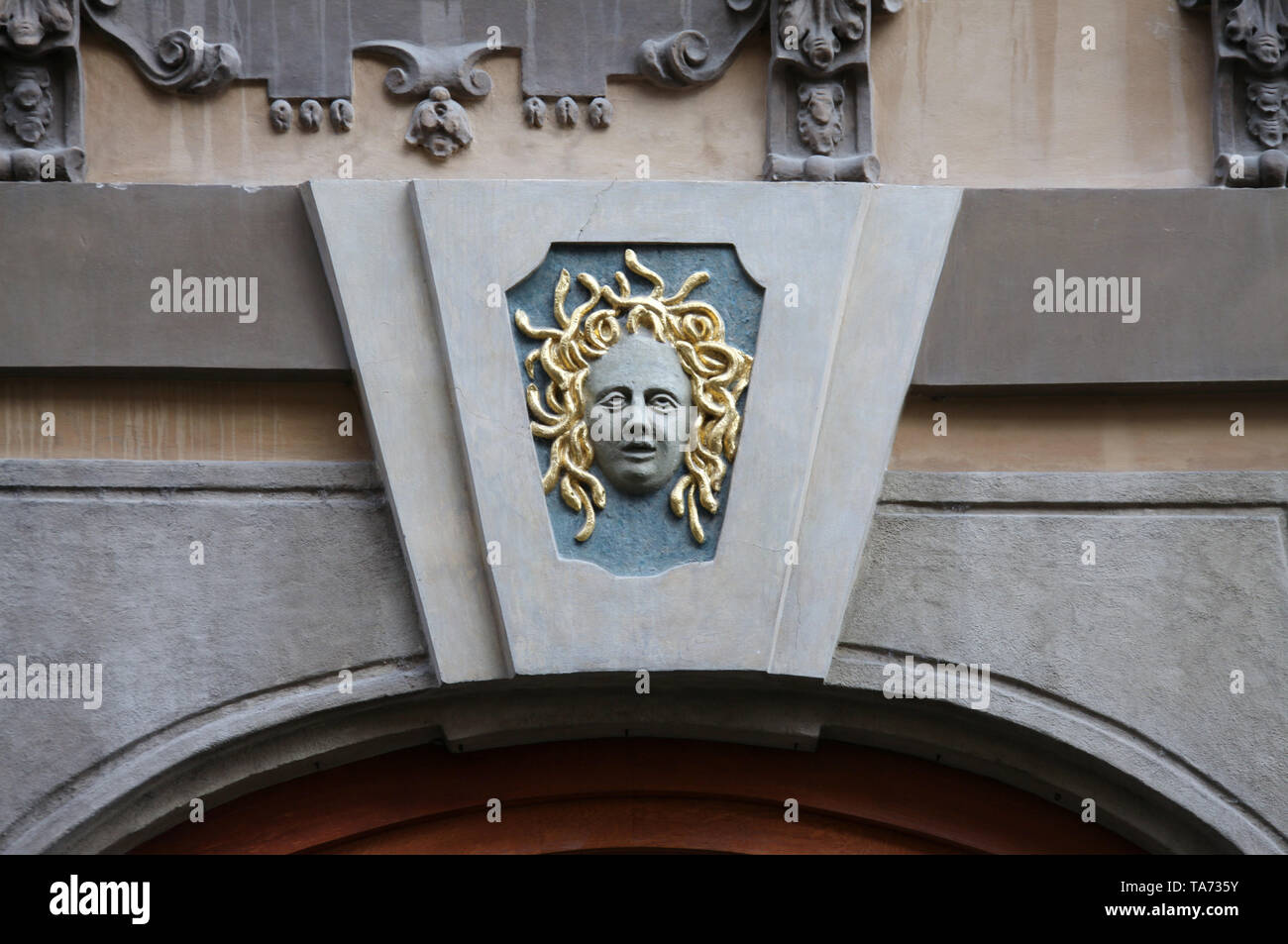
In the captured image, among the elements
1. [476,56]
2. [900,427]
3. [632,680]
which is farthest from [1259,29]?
[632,680]

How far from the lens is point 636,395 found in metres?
4.98

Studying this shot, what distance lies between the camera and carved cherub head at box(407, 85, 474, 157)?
5.22 m

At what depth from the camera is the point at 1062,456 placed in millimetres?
5195

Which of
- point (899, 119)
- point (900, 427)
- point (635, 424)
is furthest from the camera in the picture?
point (899, 119)

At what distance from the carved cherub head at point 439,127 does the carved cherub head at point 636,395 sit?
0.49m

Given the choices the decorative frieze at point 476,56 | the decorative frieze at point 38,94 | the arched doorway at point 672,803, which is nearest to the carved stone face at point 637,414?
the decorative frieze at point 476,56

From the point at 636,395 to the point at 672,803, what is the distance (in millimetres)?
1112

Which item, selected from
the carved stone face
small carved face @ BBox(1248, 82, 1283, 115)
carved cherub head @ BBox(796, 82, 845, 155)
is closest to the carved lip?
the carved stone face

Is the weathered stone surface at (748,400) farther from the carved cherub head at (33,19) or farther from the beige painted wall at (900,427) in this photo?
the carved cherub head at (33,19)

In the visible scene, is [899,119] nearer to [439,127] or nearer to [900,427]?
[900,427]

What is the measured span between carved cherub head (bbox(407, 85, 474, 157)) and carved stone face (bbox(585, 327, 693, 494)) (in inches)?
28.3

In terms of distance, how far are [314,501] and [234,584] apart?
0.94 feet

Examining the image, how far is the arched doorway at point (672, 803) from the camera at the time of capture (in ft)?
17.1

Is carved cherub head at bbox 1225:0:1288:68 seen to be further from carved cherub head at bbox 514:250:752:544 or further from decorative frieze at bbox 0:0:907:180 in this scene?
carved cherub head at bbox 514:250:752:544
